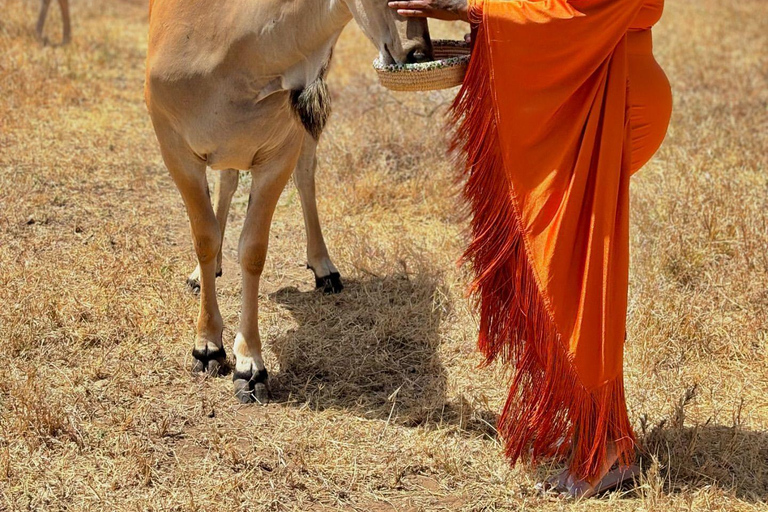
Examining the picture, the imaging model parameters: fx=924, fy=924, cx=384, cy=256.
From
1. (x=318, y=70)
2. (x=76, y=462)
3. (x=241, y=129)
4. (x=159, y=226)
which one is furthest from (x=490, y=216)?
(x=159, y=226)

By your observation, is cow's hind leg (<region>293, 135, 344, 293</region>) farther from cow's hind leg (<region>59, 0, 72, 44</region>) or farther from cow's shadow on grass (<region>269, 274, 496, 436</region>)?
cow's hind leg (<region>59, 0, 72, 44</region>)

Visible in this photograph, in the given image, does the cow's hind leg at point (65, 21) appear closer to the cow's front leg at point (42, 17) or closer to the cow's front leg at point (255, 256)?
the cow's front leg at point (42, 17)

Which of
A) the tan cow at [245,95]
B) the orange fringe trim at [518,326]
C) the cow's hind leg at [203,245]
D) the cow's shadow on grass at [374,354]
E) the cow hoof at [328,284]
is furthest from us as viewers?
the cow hoof at [328,284]

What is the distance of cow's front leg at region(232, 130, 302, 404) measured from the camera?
3979mm

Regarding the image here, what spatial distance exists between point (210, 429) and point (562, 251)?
157 cm

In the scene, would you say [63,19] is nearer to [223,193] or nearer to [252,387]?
[223,193]

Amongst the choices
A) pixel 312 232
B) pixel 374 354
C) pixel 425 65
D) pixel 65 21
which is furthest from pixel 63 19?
pixel 425 65

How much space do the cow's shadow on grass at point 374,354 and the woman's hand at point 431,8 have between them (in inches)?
62.9

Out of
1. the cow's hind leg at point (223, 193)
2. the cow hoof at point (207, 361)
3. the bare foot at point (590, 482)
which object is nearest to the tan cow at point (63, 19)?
the cow's hind leg at point (223, 193)

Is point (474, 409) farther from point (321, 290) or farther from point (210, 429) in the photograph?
point (321, 290)

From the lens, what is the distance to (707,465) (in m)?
3.40

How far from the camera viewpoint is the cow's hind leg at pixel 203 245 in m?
4.03

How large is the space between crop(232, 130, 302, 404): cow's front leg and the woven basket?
97 centimetres

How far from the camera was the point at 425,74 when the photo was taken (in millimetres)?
3061
